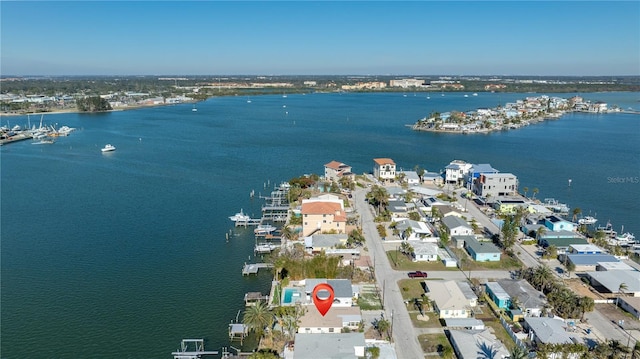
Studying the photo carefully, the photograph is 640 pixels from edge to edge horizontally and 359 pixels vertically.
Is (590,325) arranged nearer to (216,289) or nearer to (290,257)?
(290,257)

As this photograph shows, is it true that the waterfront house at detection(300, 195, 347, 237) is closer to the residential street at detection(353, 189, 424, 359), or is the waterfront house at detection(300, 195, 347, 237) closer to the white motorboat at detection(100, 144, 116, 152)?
the residential street at detection(353, 189, 424, 359)

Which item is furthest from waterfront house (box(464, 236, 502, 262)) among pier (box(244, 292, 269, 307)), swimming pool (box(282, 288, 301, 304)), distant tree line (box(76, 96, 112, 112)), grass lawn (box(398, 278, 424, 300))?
distant tree line (box(76, 96, 112, 112))

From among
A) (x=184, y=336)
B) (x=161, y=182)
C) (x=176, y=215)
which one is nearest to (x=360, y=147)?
(x=161, y=182)

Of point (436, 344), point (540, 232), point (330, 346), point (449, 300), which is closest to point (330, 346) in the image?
point (330, 346)

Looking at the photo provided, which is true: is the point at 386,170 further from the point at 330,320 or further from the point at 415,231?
the point at 330,320

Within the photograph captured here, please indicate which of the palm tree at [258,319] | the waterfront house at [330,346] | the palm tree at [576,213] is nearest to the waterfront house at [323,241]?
the palm tree at [258,319]

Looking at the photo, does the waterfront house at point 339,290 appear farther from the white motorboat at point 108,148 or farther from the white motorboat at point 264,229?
the white motorboat at point 108,148
